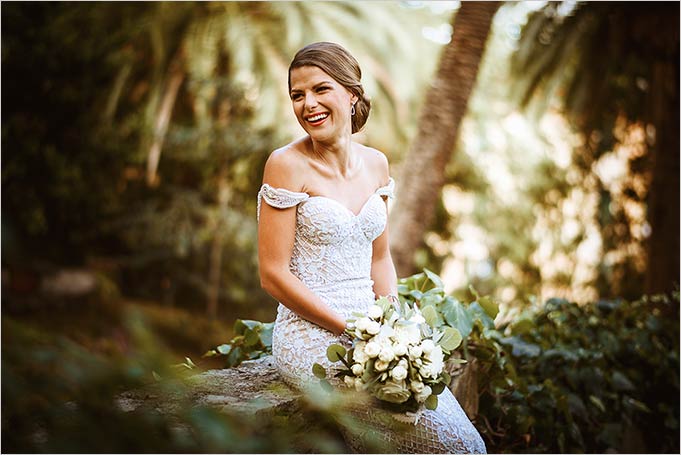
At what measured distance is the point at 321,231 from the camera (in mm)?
2670

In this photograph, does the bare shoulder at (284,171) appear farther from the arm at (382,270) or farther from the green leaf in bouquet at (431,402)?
the green leaf in bouquet at (431,402)

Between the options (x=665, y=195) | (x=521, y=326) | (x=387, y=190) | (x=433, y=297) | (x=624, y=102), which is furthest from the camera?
(x=624, y=102)

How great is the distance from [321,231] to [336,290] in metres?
0.24

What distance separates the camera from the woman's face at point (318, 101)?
2.69 m

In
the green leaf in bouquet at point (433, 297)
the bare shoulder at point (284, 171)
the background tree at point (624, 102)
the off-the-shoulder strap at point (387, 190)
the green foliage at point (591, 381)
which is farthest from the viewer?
the background tree at point (624, 102)

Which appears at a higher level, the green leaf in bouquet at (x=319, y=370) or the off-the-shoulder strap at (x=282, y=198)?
the off-the-shoulder strap at (x=282, y=198)

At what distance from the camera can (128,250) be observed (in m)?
12.8

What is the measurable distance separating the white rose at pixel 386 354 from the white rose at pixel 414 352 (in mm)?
69

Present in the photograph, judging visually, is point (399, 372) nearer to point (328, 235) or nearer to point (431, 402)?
point (431, 402)

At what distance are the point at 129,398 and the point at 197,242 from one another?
10.5 m

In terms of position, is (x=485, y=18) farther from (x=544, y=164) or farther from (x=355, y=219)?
(x=544, y=164)

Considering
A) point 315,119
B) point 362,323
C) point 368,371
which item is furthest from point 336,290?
point 315,119

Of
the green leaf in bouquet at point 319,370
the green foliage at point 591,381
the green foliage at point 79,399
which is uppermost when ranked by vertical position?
the green foliage at point 79,399

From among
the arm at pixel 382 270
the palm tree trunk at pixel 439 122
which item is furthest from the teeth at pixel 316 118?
the palm tree trunk at pixel 439 122
